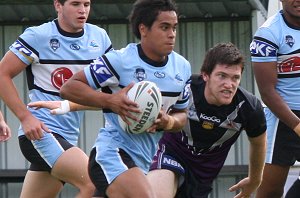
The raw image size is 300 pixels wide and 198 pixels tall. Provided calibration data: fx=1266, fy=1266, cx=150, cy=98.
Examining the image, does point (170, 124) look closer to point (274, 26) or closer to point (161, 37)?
point (161, 37)

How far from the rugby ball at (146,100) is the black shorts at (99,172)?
0.31m

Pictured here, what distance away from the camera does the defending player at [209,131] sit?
30.0 feet

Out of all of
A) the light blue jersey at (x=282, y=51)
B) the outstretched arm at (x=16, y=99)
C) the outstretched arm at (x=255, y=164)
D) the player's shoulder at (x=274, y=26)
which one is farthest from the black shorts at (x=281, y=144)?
the outstretched arm at (x=16, y=99)

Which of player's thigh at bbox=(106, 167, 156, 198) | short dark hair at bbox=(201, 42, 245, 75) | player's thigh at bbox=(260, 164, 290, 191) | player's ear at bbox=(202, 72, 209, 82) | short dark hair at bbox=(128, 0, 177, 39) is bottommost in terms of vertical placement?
player's thigh at bbox=(260, 164, 290, 191)

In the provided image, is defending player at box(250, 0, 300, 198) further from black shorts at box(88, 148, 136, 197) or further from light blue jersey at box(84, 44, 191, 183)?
black shorts at box(88, 148, 136, 197)

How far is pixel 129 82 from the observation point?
8492 millimetres

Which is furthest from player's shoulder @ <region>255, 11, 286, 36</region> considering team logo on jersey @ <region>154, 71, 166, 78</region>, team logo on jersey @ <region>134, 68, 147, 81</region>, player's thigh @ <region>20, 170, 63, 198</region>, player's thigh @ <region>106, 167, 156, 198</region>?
player's thigh @ <region>106, 167, 156, 198</region>

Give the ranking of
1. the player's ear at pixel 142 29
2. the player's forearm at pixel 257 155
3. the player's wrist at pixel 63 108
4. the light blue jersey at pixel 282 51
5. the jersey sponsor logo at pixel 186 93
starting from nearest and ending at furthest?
the player's ear at pixel 142 29
the jersey sponsor logo at pixel 186 93
the player's wrist at pixel 63 108
the player's forearm at pixel 257 155
the light blue jersey at pixel 282 51

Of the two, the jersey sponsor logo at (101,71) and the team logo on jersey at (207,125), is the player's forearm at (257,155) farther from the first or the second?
the jersey sponsor logo at (101,71)

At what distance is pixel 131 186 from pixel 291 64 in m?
2.43

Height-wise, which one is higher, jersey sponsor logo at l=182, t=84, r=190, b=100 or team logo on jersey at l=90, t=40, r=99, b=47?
team logo on jersey at l=90, t=40, r=99, b=47

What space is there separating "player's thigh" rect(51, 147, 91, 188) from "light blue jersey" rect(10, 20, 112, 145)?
12.4 inches

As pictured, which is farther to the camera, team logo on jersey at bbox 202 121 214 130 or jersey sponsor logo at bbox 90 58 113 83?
team logo on jersey at bbox 202 121 214 130

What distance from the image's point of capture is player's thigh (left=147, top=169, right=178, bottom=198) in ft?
30.1
